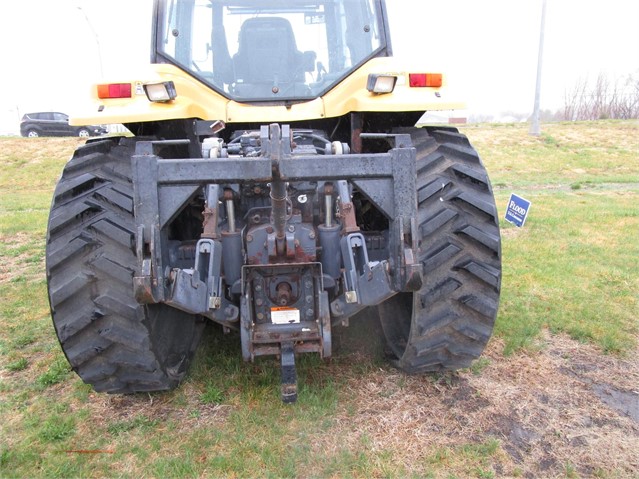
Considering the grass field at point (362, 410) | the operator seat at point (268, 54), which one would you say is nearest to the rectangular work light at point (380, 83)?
the operator seat at point (268, 54)

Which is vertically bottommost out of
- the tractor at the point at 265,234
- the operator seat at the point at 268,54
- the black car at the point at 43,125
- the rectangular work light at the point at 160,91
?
the black car at the point at 43,125

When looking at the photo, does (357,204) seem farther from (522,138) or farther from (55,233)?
(522,138)

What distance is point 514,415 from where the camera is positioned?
9.83ft

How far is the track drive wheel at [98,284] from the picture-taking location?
2.68 metres

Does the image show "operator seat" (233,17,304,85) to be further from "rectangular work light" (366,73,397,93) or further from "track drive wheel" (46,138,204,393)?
"track drive wheel" (46,138,204,393)

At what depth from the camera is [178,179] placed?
233cm

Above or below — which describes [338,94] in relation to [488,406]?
above

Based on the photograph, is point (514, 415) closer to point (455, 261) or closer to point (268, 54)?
point (455, 261)

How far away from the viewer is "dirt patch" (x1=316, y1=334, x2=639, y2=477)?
2.65 m

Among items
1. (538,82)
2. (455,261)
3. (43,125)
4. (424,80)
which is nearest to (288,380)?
(455,261)

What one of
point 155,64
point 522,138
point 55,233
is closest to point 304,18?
point 155,64

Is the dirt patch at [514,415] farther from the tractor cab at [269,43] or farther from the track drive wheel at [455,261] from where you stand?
the tractor cab at [269,43]

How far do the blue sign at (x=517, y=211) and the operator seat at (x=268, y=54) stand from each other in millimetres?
4433

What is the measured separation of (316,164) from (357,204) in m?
1.05
